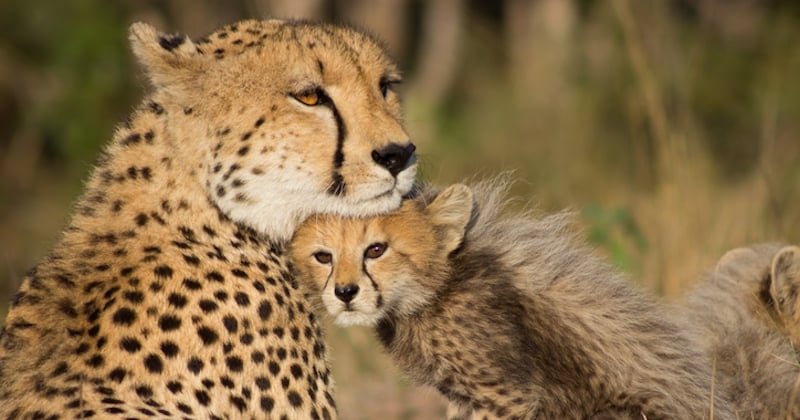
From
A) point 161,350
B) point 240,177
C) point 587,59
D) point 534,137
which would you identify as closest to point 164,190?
point 240,177

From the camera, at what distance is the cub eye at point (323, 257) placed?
14.6 ft

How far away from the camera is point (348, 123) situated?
413 cm

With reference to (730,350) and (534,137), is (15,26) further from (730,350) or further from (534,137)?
(730,350)

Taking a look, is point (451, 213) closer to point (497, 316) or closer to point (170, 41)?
point (497, 316)

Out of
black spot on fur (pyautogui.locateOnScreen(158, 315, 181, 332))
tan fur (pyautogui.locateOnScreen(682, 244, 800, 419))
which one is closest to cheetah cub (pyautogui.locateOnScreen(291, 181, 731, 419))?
tan fur (pyautogui.locateOnScreen(682, 244, 800, 419))

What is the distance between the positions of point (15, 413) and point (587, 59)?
25.7 feet

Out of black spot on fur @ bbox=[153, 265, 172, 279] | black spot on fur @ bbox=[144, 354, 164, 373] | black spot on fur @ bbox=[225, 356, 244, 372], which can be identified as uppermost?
black spot on fur @ bbox=[153, 265, 172, 279]

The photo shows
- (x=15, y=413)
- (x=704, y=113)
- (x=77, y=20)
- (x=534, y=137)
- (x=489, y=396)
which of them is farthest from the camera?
(x=77, y=20)

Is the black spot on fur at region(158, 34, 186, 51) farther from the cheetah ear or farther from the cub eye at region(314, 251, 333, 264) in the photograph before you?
the cub eye at region(314, 251, 333, 264)

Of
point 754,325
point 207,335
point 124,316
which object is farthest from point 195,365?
point 754,325

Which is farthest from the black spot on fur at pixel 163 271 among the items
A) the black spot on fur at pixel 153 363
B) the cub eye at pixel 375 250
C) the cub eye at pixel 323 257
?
the cub eye at pixel 375 250

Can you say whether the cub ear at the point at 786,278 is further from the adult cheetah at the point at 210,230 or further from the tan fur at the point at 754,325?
the adult cheetah at the point at 210,230

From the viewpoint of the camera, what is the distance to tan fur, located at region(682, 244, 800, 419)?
464 cm

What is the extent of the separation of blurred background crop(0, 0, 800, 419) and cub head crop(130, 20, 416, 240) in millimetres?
1061
